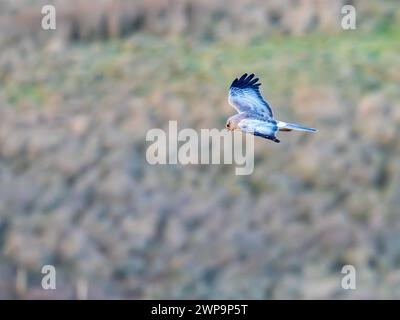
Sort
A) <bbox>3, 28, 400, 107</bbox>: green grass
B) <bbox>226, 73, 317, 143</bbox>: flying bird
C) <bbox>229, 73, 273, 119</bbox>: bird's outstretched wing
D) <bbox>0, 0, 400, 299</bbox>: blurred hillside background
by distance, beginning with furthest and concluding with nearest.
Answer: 1. <bbox>3, 28, 400, 107</bbox>: green grass
2. <bbox>0, 0, 400, 299</bbox>: blurred hillside background
3. <bbox>229, 73, 273, 119</bbox>: bird's outstretched wing
4. <bbox>226, 73, 317, 143</bbox>: flying bird

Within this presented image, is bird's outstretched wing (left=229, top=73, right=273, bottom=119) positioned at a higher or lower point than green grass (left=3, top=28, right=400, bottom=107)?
lower

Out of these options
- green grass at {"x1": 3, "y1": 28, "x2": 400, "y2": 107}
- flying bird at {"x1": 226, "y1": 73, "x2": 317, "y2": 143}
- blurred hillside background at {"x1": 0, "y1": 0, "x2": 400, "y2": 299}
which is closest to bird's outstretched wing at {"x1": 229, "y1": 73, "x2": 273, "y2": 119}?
flying bird at {"x1": 226, "y1": 73, "x2": 317, "y2": 143}

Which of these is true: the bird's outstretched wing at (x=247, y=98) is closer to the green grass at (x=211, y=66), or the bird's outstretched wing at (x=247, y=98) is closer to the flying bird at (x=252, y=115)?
the flying bird at (x=252, y=115)

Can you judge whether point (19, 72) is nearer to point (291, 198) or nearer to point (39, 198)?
point (39, 198)

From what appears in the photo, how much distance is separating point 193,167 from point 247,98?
302cm

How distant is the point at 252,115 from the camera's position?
35.1 feet

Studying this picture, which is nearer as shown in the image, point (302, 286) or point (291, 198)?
point (302, 286)

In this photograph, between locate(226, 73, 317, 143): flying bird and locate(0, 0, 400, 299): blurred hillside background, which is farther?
locate(0, 0, 400, 299): blurred hillside background

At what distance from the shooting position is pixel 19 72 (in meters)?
16.0

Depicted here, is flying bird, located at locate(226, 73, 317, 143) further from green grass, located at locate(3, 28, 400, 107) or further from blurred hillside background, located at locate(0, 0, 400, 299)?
green grass, located at locate(3, 28, 400, 107)

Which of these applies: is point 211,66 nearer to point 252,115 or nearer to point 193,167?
point 193,167

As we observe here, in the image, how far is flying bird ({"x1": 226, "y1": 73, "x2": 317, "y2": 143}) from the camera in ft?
33.7
